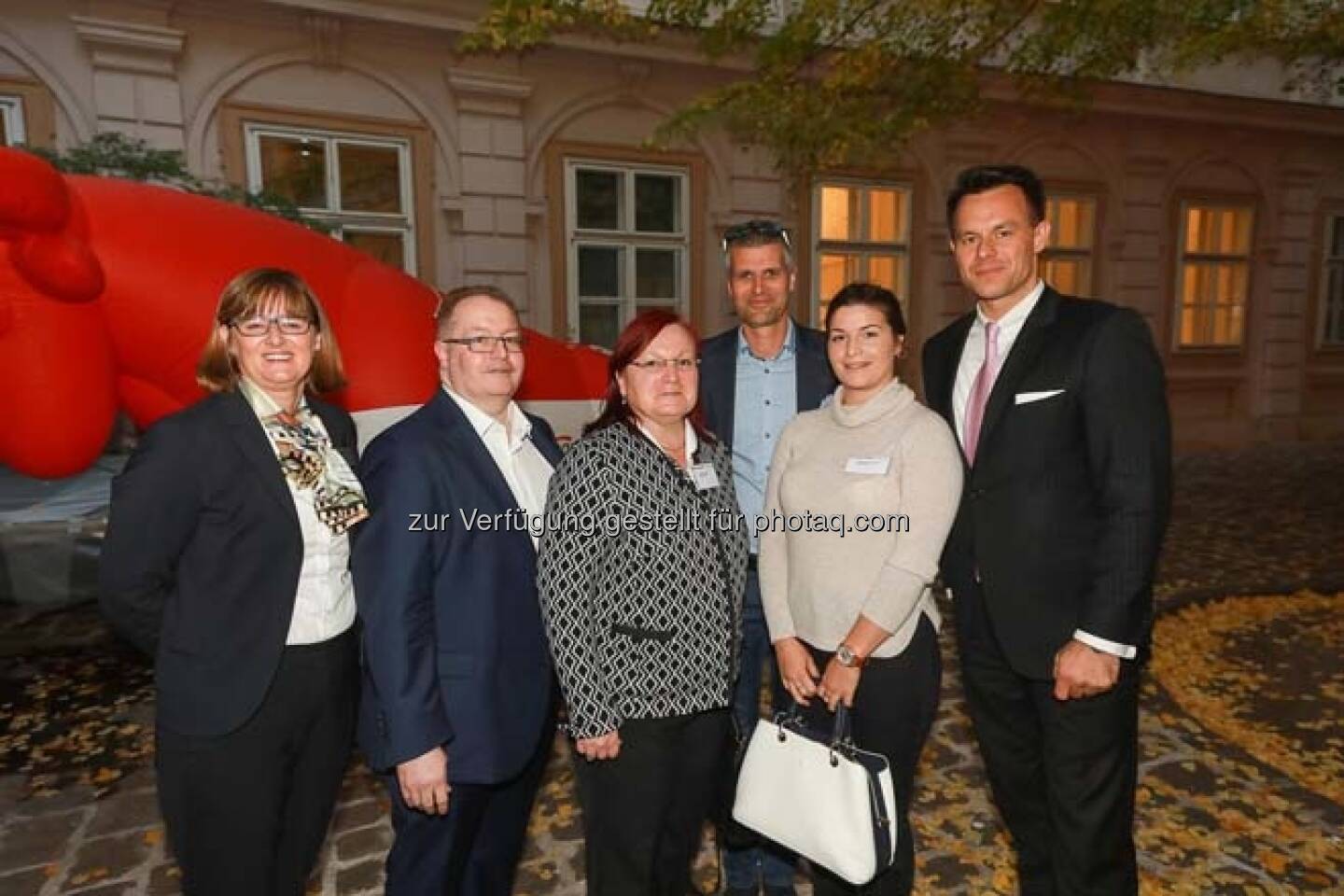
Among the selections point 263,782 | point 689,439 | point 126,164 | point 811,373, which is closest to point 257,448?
point 263,782

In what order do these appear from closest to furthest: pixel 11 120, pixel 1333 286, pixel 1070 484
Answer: pixel 1070 484 < pixel 11 120 < pixel 1333 286

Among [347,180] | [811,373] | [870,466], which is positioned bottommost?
[870,466]

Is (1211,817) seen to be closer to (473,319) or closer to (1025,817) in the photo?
(1025,817)

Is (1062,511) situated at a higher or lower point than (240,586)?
higher

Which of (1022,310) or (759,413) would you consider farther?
(759,413)

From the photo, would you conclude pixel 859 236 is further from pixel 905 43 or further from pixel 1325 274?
pixel 1325 274

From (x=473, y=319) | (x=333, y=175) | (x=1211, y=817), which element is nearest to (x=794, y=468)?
(x=473, y=319)

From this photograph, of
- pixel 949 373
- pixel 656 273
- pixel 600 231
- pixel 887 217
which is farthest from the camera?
pixel 887 217

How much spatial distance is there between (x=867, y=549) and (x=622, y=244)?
770cm

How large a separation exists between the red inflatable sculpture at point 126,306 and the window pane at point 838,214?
786 centimetres

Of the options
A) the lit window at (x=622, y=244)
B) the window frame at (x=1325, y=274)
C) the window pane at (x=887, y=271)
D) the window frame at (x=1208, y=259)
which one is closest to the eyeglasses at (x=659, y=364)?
the lit window at (x=622, y=244)

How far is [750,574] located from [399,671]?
1232 millimetres

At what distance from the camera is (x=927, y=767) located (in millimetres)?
3760

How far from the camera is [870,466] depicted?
Answer: 7.05ft
